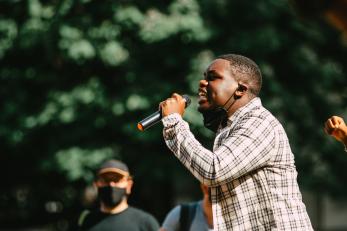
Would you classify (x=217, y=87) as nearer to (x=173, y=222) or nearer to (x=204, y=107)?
(x=204, y=107)

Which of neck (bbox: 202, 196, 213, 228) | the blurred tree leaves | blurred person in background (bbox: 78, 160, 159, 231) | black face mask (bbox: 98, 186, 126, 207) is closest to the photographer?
neck (bbox: 202, 196, 213, 228)

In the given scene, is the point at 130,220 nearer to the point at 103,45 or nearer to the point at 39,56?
the point at 103,45

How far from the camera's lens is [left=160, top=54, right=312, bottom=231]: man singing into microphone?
9.16 feet

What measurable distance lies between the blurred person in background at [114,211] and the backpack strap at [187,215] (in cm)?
47

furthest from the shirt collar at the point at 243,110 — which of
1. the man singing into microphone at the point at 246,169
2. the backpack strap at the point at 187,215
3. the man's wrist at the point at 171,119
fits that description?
the backpack strap at the point at 187,215

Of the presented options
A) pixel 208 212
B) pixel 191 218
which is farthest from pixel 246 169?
Result: pixel 191 218

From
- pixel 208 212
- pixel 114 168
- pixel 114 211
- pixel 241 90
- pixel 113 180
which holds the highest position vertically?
pixel 241 90

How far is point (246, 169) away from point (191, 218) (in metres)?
2.61

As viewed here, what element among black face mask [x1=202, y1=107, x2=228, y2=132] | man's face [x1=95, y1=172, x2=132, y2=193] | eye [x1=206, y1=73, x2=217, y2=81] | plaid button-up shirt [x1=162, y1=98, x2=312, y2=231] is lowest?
man's face [x1=95, y1=172, x2=132, y2=193]

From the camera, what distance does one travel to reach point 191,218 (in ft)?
17.5

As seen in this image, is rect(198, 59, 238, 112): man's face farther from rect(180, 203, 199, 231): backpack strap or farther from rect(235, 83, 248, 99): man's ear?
rect(180, 203, 199, 231): backpack strap

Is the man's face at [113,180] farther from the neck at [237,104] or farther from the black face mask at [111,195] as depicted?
the neck at [237,104]

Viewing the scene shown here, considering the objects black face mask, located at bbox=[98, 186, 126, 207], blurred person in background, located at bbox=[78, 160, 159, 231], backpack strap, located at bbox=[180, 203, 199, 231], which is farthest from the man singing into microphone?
black face mask, located at bbox=[98, 186, 126, 207]

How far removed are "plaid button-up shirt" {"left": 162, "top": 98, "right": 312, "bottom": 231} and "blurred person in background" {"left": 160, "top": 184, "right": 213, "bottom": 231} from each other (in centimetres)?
233
